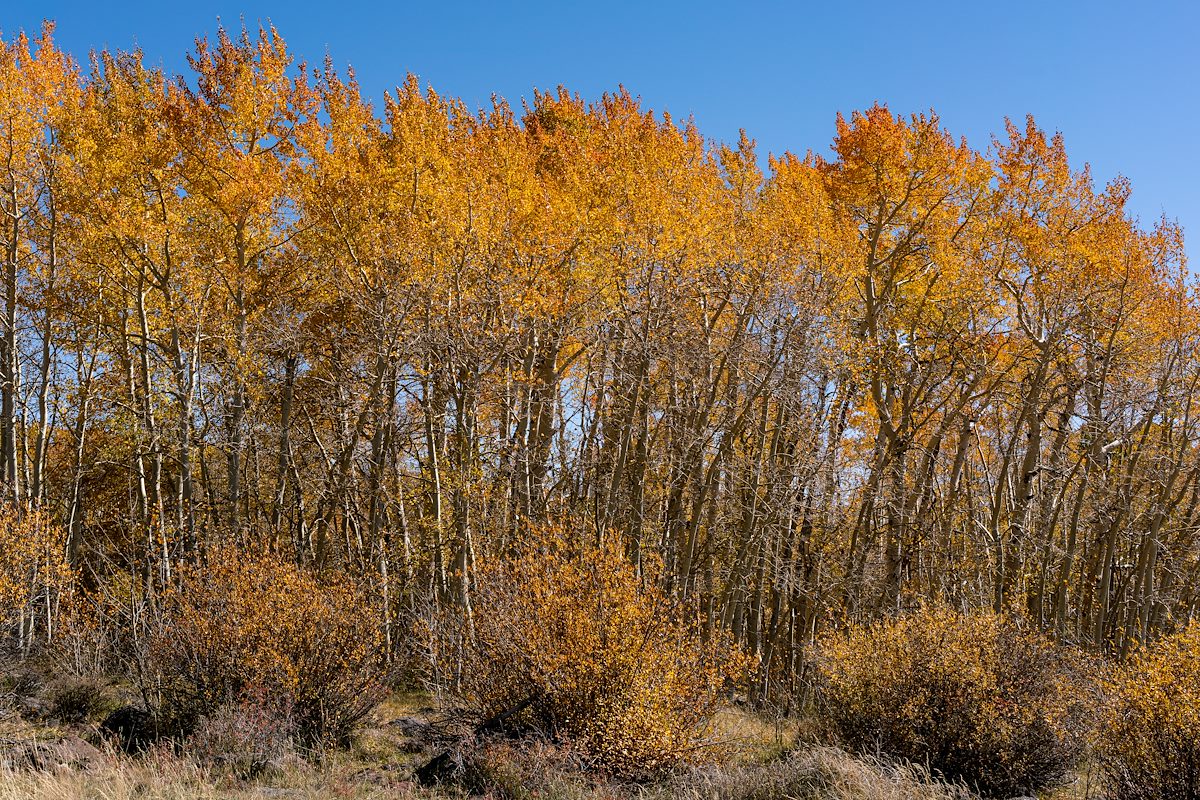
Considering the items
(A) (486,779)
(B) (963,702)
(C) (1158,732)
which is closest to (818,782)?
(B) (963,702)

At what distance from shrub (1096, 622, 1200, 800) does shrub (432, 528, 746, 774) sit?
3.31 m

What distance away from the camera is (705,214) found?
43.4 feet

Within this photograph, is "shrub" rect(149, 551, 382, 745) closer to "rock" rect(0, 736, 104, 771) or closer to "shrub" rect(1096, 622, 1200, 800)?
"rock" rect(0, 736, 104, 771)

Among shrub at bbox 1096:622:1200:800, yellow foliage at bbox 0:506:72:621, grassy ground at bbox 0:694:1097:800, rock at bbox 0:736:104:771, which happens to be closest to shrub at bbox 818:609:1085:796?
grassy ground at bbox 0:694:1097:800

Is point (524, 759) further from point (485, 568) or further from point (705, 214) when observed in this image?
point (705, 214)

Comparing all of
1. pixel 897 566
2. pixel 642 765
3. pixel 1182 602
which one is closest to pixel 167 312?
pixel 642 765

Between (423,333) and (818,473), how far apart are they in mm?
6830

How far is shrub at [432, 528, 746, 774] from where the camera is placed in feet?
26.7

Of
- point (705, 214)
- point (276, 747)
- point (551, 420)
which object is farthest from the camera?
point (551, 420)

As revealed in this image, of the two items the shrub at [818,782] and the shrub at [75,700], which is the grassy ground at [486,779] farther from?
the shrub at [75,700]

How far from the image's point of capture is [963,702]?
27.4 feet

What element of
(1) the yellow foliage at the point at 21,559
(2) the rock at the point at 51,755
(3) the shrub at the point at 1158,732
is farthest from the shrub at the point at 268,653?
(3) the shrub at the point at 1158,732

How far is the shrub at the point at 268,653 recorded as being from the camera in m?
9.55

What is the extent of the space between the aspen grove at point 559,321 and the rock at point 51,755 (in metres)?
2.59
